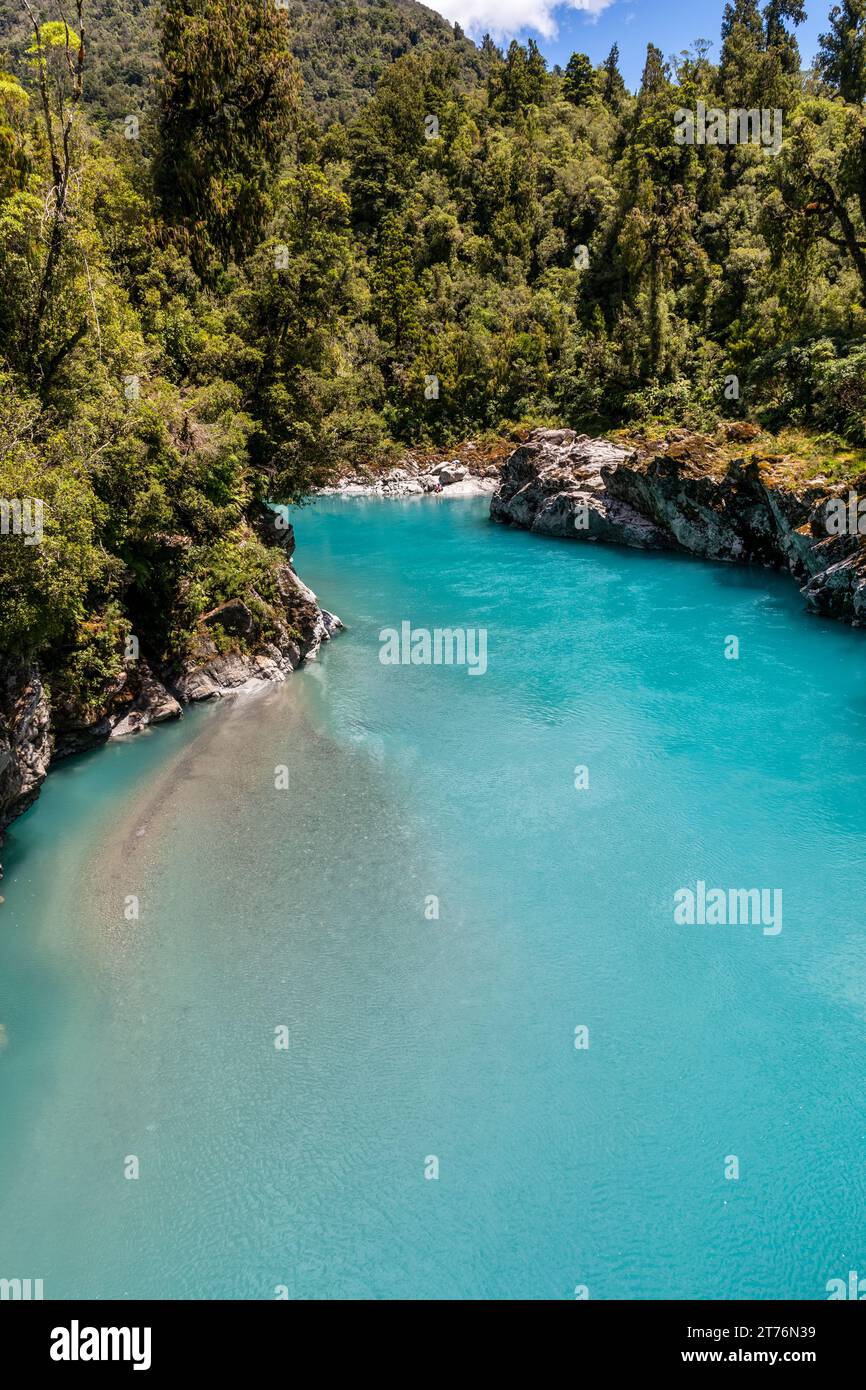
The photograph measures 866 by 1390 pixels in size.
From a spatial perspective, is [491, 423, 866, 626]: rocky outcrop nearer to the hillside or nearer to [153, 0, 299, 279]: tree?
[153, 0, 299, 279]: tree

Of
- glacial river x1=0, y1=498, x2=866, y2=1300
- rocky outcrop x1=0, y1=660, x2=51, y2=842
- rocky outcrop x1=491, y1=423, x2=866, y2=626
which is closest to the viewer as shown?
glacial river x1=0, y1=498, x2=866, y2=1300

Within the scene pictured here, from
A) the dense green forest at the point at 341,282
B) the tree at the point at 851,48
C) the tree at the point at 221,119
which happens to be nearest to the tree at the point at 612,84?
the dense green forest at the point at 341,282

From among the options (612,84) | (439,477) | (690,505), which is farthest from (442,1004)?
(612,84)

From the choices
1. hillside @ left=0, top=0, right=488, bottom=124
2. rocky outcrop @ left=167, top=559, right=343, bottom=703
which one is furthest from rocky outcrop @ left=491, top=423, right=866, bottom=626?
hillside @ left=0, top=0, right=488, bottom=124

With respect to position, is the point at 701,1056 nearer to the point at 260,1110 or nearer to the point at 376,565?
the point at 260,1110

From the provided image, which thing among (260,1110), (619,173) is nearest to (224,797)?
(260,1110)

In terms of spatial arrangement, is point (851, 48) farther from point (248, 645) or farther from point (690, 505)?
Answer: point (248, 645)
